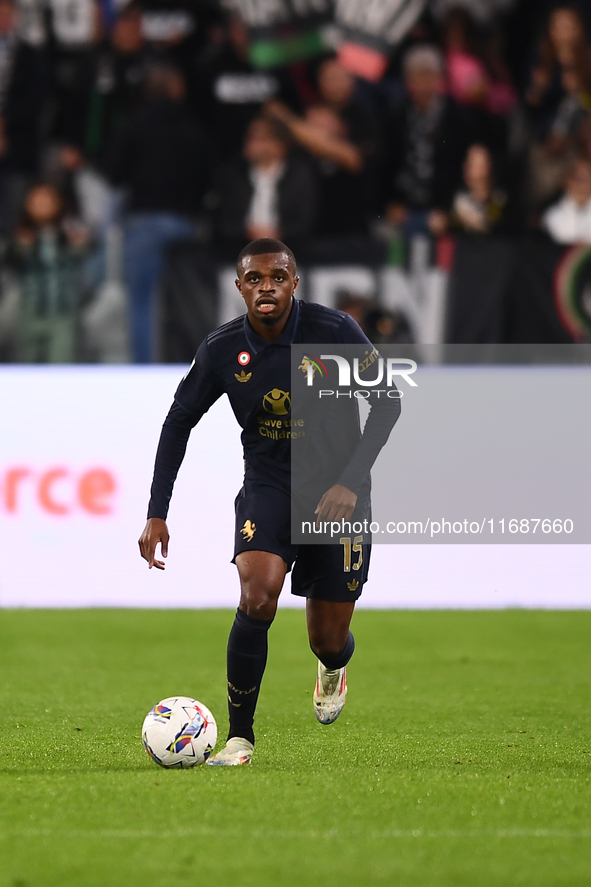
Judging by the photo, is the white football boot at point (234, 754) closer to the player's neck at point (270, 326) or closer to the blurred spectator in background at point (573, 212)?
the player's neck at point (270, 326)

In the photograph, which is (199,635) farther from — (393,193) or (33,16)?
(33,16)

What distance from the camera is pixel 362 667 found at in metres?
8.00

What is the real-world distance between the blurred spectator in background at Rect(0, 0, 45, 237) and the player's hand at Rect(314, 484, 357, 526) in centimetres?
788

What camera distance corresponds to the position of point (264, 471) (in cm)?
527

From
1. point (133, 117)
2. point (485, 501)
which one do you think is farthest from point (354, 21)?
point (485, 501)

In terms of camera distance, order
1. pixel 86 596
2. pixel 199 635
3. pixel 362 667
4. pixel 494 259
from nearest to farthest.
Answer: pixel 362 667 < pixel 199 635 < pixel 86 596 < pixel 494 259

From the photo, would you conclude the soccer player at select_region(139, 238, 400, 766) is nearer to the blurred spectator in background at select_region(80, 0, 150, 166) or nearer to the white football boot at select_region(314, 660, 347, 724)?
the white football boot at select_region(314, 660, 347, 724)

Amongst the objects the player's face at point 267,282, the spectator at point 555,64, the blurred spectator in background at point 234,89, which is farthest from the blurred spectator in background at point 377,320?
the player's face at point 267,282

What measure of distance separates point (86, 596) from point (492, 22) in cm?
684

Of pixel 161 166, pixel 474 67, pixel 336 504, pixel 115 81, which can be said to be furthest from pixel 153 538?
pixel 474 67

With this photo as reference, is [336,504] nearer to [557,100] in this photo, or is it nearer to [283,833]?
[283,833]

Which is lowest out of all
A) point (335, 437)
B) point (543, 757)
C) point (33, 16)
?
point (543, 757)

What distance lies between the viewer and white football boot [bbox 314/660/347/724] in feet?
19.0

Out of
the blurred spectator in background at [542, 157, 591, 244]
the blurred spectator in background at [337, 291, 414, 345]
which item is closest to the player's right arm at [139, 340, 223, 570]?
the blurred spectator in background at [337, 291, 414, 345]
